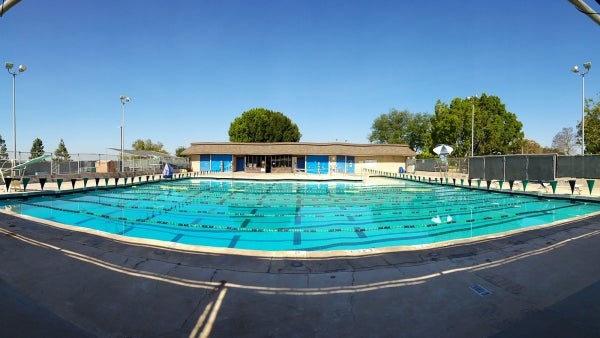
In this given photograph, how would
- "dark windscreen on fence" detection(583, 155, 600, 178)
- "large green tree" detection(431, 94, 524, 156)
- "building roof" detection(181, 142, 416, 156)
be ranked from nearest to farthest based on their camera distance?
"dark windscreen on fence" detection(583, 155, 600, 178), "building roof" detection(181, 142, 416, 156), "large green tree" detection(431, 94, 524, 156)

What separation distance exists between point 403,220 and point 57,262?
9922 millimetres

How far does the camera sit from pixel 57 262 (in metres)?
4.63

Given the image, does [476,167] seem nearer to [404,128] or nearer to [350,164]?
[350,164]

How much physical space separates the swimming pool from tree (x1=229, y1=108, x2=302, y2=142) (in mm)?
36220

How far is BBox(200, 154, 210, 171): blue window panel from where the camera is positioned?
40.3 metres

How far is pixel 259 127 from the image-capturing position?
52.8 metres

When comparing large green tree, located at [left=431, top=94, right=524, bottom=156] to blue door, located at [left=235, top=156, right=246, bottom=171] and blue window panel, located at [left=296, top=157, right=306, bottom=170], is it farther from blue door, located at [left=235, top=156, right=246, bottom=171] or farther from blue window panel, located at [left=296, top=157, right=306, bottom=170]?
blue door, located at [left=235, top=156, right=246, bottom=171]

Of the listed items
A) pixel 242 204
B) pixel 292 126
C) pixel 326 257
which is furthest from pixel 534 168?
pixel 292 126

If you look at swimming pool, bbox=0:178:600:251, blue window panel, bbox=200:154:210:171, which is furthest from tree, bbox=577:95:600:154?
blue window panel, bbox=200:154:210:171

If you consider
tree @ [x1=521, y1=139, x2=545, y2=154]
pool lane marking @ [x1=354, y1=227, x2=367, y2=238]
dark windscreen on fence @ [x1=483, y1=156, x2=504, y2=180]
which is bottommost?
pool lane marking @ [x1=354, y1=227, x2=367, y2=238]

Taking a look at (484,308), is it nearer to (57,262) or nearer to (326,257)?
(326,257)

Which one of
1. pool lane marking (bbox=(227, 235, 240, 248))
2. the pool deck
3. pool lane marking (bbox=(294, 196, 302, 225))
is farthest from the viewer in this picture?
pool lane marking (bbox=(294, 196, 302, 225))

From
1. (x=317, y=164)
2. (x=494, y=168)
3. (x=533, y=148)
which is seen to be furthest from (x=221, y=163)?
(x=533, y=148)

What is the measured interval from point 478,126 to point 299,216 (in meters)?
44.9
